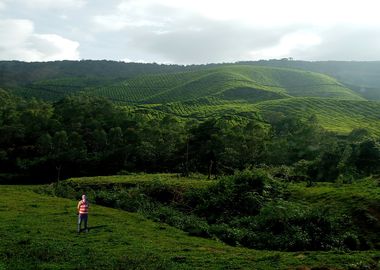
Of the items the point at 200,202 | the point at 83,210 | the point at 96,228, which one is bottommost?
the point at 200,202

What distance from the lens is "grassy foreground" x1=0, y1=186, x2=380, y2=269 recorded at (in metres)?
20.5

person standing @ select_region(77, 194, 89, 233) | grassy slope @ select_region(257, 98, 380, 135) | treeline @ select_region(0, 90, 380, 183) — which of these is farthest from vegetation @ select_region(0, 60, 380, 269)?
grassy slope @ select_region(257, 98, 380, 135)

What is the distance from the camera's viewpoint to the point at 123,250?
23594mm

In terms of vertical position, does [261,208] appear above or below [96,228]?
above

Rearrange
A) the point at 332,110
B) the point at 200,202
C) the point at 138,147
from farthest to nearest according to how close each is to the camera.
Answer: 1. the point at 332,110
2. the point at 138,147
3. the point at 200,202

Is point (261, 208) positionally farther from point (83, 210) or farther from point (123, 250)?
point (123, 250)

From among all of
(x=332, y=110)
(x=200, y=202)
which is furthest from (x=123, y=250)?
(x=332, y=110)

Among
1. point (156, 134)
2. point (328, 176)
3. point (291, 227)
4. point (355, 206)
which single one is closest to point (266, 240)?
point (291, 227)

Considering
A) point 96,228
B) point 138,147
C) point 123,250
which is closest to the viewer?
point 123,250

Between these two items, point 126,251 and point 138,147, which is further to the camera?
point 138,147

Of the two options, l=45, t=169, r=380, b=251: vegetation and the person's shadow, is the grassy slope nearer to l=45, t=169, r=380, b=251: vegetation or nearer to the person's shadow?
l=45, t=169, r=380, b=251: vegetation

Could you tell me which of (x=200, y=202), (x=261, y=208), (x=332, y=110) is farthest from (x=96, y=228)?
(x=332, y=110)

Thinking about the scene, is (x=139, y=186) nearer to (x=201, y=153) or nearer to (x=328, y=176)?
(x=328, y=176)

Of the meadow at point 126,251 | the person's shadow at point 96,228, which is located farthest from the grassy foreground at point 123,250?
the person's shadow at point 96,228
